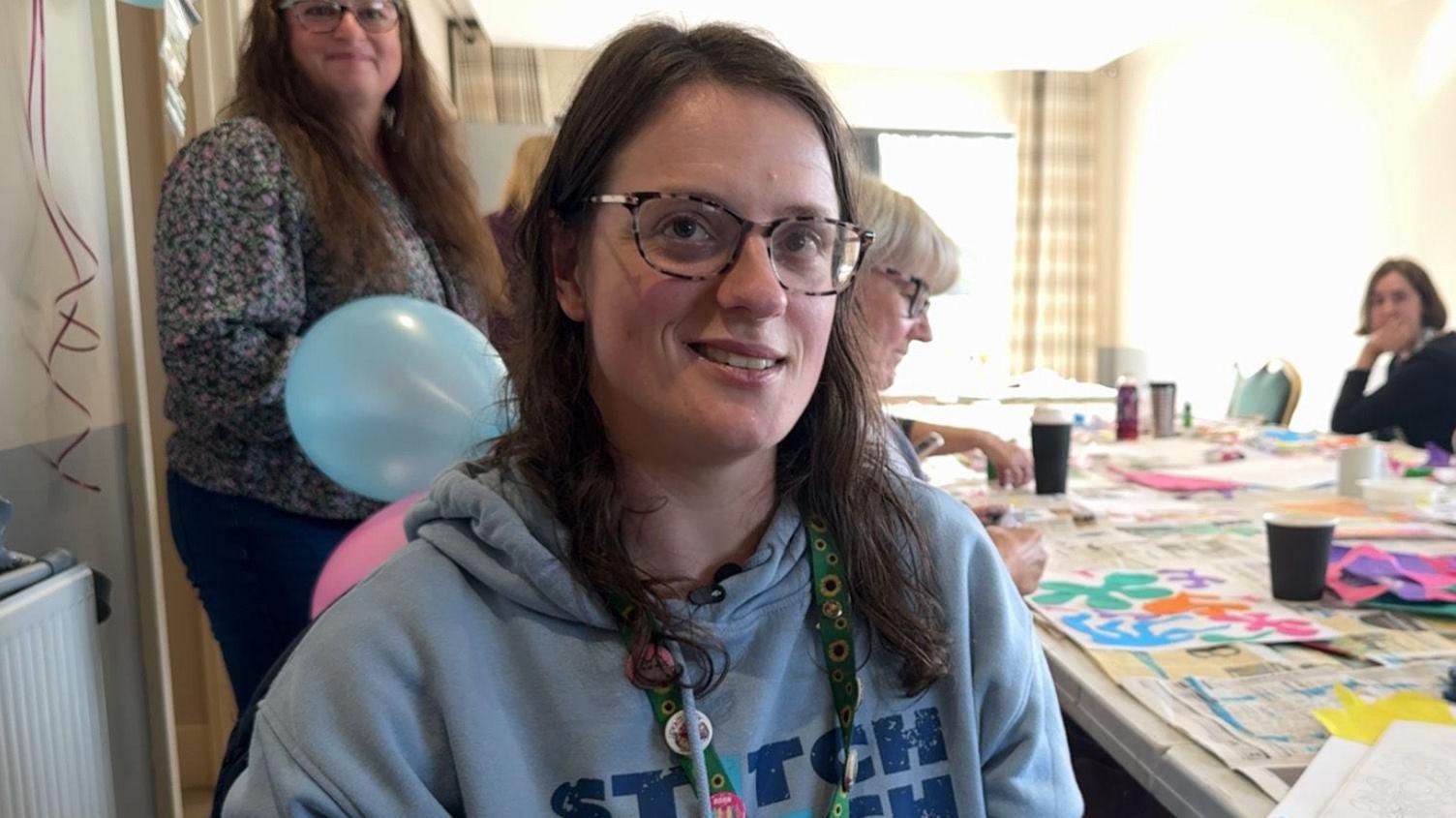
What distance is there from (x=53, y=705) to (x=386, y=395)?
58 cm

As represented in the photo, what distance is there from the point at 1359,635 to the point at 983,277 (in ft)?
19.2

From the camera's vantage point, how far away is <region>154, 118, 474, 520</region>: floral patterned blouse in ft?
4.47

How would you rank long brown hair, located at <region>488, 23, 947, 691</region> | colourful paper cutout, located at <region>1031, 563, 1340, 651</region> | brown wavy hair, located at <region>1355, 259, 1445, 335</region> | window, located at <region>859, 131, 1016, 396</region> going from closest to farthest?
long brown hair, located at <region>488, 23, 947, 691</region> < colourful paper cutout, located at <region>1031, 563, 1340, 651</region> < brown wavy hair, located at <region>1355, 259, 1445, 335</region> < window, located at <region>859, 131, 1016, 396</region>

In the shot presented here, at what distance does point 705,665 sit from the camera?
2.54 feet

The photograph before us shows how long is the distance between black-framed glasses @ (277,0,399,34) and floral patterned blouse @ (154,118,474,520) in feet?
0.66

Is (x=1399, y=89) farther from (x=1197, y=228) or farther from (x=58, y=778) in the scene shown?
(x=58, y=778)

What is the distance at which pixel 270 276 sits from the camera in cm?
139

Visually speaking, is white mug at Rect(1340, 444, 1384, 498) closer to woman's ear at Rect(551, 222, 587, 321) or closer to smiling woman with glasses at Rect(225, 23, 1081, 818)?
smiling woman with glasses at Rect(225, 23, 1081, 818)

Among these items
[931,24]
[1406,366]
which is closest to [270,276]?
[1406,366]

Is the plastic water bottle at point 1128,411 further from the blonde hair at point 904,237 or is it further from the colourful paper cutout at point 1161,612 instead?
the colourful paper cutout at point 1161,612

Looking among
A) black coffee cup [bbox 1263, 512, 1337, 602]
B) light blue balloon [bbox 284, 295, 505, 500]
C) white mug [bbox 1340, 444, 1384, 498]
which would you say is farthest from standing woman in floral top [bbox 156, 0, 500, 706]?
white mug [bbox 1340, 444, 1384, 498]

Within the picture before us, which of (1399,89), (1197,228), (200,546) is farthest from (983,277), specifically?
(200,546)

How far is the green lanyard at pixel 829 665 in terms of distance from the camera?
742 millimetres

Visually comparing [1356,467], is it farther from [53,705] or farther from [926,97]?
[926,97]
